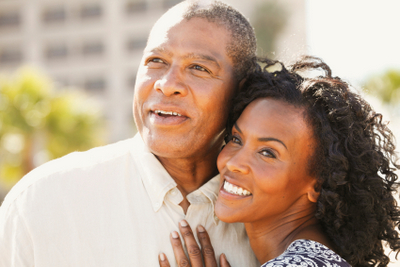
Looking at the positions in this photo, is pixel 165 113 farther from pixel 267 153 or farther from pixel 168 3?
pixel 168 3

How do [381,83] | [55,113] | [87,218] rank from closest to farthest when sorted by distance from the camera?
[87,218] < [55,113] < [381,83]

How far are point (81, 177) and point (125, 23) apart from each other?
3740 centimetres

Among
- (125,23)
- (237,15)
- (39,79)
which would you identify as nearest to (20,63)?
(125,23)

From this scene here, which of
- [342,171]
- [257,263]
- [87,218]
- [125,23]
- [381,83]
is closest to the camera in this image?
[87,218]

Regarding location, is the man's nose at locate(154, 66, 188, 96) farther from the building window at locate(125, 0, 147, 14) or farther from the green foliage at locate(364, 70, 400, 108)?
the building window at locate(125, 0, 147, 14)

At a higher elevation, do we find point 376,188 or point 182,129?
point 182,129

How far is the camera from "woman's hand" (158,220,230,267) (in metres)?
2.37

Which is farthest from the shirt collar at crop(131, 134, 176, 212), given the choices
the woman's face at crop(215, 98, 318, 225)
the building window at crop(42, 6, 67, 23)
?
the building window at crop(42, 6, 67, 23)

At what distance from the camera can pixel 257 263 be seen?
110 inches

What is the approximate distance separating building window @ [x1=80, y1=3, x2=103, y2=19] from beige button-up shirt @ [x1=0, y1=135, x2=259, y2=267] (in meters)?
38.7

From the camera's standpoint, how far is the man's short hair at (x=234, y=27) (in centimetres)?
273

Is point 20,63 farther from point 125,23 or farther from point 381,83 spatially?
point 381,83

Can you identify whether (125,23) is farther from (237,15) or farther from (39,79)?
(237,15)

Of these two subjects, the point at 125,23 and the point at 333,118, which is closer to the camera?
the point at 333,118
